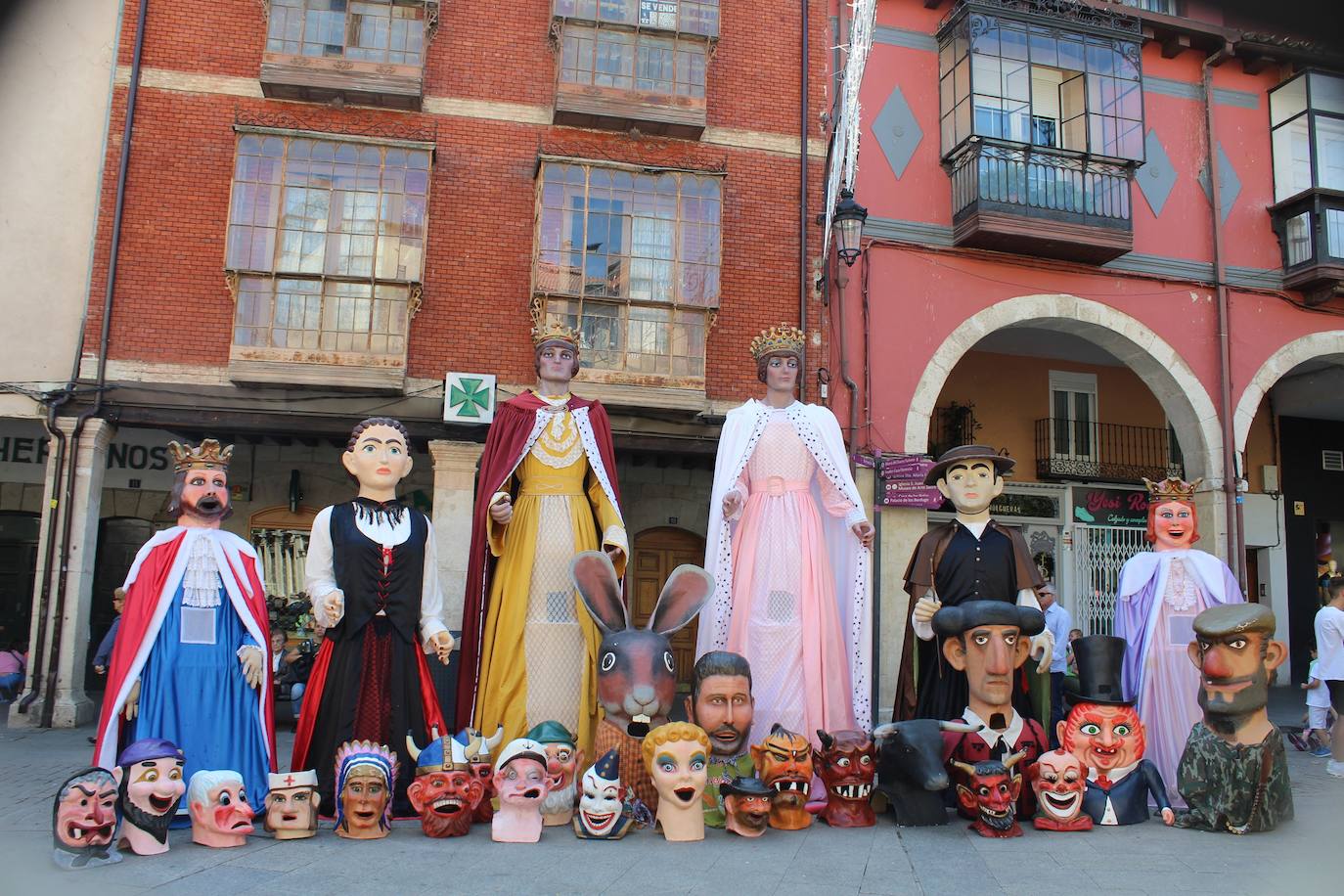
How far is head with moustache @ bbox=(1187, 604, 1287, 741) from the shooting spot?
515cm

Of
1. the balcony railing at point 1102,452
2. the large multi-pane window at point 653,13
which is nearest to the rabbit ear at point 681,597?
the large multi-pane window at point 653,13

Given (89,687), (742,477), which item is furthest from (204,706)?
(89,687)

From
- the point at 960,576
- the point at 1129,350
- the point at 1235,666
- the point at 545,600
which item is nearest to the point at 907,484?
the point at 1129,350

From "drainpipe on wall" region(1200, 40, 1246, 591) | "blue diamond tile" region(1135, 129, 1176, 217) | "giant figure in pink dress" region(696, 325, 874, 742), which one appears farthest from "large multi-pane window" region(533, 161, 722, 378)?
"drainpipe on wall" region(1200, 40, 1246, 591)

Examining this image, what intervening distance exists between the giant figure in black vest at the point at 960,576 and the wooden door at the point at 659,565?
22.9ft

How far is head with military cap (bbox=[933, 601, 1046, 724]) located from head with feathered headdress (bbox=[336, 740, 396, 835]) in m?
2.97

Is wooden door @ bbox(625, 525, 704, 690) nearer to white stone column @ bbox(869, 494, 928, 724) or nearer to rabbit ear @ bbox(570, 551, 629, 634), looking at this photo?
white stone column @ bbox(869, 494, 928, 724)

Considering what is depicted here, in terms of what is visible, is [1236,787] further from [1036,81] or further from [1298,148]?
[1298,148]

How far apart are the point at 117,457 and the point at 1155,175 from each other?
42.6 ft

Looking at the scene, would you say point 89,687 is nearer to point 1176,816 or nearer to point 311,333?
point 311,333

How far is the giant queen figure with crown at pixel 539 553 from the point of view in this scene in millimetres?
5657

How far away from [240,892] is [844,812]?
2838mm

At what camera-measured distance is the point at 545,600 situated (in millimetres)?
5766

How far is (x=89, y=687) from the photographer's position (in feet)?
40.7
